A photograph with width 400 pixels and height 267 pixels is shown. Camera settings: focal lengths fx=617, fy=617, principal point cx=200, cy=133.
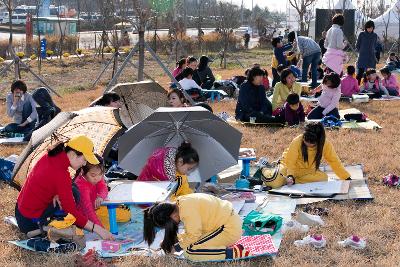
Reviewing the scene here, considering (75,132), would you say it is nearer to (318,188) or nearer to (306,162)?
(306,162)

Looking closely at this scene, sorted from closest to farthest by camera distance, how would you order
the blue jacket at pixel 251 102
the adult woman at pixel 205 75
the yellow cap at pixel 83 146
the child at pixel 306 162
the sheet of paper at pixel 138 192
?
the yellow cap at pixel 83 146 → the sheet of paper at pixel 138 192 → the child at pixel 306 162 → the blue jacket at pixel 251 102 → the adult woman at pixel 205 75

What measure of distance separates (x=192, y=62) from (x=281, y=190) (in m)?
7.04

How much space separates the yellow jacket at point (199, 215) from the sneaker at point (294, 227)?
0.72 m

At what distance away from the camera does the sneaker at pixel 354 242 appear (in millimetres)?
4629

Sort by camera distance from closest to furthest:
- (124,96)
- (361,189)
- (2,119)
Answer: (361,189)
(124,96)
(2,119)

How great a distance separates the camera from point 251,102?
31.9ft

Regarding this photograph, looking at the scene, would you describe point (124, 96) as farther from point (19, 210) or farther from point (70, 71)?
point (70, 71)

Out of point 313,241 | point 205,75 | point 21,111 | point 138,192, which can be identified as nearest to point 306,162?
point 313,241

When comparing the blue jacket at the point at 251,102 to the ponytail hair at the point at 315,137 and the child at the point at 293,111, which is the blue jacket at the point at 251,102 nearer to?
the child at the point at 293,111

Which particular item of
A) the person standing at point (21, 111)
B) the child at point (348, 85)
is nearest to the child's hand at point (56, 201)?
the person standing at point (21, 111)

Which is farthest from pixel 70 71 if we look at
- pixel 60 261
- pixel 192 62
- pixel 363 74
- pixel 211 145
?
pixel 60 261

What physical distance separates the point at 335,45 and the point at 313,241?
328 inches

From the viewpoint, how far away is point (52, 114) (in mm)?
9320

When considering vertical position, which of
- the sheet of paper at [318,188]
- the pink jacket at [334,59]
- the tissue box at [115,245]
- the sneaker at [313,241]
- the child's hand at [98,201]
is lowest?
the tissue box at [115,245]
